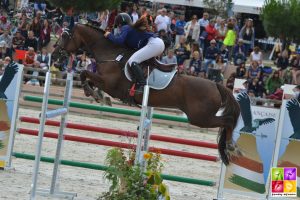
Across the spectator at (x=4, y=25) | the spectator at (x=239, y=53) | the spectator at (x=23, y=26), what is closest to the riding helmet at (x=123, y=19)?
the spectator at (x=239, y=53)

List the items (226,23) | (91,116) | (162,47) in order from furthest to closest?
(226,23), (91,116), (162,47)

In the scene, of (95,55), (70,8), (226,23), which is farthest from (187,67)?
(95,55)

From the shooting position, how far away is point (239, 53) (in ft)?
68.4

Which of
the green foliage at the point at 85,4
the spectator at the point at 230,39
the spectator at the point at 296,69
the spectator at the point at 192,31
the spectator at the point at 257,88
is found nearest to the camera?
the spectator at the point at 257,88

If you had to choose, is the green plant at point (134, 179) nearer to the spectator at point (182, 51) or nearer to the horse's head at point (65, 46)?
the horse's head at point (65, 46)

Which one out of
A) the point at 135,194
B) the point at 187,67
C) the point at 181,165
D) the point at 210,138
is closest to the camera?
the point at 135,194

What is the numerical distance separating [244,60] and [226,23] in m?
2.44

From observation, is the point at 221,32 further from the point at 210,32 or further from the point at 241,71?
the point at 241,71

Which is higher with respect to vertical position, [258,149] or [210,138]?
[258,149]

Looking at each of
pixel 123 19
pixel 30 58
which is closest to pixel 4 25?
pixel 30 58

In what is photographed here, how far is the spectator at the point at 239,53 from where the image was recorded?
67.6ft

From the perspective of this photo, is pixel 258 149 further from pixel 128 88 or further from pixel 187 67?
pixel 187 67

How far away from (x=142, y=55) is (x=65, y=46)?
1.07 m

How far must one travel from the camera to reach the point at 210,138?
16.0 m
